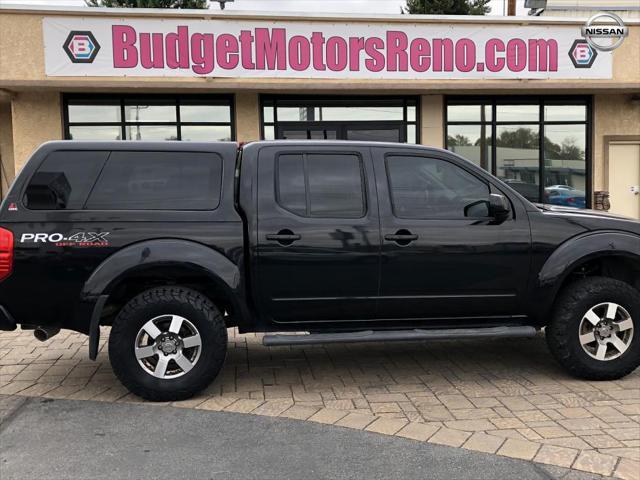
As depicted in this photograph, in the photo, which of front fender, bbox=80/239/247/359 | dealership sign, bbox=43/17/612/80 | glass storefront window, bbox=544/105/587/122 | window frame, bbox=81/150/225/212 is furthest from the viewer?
glass storefront window, bbox=544/105/587/122

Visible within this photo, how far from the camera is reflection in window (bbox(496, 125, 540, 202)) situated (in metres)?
13.2

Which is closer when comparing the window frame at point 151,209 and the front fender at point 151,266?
the front fender at point 151,266

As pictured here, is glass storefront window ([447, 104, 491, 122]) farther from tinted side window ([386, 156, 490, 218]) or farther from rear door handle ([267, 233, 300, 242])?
rear door handle ([267, 233, 300, 242])

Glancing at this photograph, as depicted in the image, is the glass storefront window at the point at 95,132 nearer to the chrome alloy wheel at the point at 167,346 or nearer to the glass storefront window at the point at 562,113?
the chrome alloy wheel at the point at 167,346

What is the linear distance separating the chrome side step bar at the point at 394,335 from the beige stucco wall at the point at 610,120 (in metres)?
9.81

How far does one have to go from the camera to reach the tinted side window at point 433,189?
4.79 meters

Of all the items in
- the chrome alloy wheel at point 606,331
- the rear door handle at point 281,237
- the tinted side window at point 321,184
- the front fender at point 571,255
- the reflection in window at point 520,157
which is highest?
the reflection in window at point 520,157

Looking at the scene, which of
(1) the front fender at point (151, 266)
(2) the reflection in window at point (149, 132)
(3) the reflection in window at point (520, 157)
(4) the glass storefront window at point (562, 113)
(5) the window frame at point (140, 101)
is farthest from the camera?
(4) the glass storefront window at point (562, 113)

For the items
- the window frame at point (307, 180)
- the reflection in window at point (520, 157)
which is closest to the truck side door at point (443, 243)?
the window frame at point (307, 180)

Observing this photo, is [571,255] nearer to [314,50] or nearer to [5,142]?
[314,50]

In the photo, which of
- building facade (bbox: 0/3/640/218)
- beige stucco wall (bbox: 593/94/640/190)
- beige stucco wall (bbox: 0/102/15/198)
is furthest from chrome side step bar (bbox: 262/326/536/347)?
beige stucco wall (bbox: 0/102/15/198)

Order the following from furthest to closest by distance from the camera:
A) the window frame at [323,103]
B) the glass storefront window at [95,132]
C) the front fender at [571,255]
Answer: the window frame at [323,103]
the glass storefront window at [95,132]
the front fender at [571,255]

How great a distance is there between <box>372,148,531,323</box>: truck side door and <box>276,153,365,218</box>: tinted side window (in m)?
0.20

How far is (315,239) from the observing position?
4.58m
